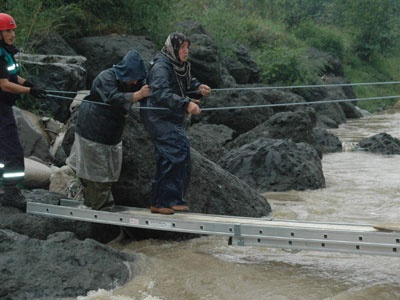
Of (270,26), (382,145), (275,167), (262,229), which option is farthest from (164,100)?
(270,26)

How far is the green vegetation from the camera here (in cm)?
1270

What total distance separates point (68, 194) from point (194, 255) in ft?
6.08

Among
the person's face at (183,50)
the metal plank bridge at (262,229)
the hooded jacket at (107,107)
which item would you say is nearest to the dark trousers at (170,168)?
the metal plank bridge at (262,229)

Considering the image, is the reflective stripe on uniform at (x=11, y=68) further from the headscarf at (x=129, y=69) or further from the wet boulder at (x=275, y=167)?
the wet boulder at (x=275, y=167)

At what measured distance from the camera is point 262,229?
5.01m

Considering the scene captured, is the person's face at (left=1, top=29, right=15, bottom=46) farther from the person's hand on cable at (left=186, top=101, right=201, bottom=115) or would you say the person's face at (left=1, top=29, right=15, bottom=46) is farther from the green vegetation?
the green vegetation

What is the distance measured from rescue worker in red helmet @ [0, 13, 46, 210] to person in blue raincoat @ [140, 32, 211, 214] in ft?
3.30

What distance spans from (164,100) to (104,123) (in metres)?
0.64

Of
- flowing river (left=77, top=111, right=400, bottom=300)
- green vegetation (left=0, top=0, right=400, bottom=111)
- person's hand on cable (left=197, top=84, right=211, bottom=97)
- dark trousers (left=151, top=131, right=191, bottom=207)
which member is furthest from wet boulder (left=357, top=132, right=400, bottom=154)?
dark trousers (left=151, top=131, right=191, bottom=207)

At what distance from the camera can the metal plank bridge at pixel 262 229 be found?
4.66 m

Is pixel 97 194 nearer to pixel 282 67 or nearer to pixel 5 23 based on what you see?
pixel 5 23

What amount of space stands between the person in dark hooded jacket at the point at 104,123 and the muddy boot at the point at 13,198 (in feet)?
1.98

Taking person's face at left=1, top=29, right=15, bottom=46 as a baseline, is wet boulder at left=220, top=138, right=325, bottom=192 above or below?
below

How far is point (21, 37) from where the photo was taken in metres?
10.8
